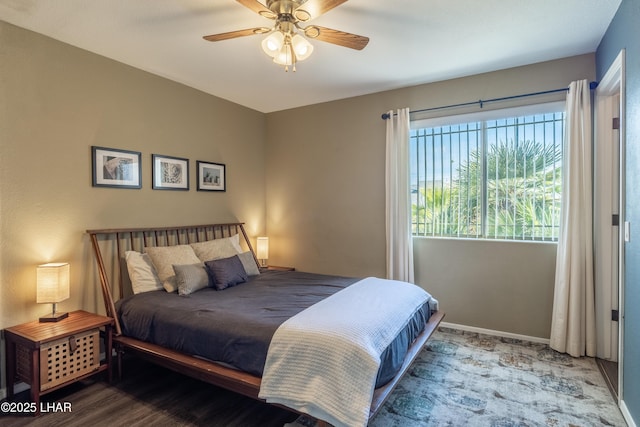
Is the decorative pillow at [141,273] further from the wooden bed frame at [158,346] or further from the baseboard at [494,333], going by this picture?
the baseboard at [494,333]

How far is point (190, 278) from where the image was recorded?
3.05 meters

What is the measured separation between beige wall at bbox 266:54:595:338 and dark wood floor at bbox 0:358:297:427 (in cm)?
233

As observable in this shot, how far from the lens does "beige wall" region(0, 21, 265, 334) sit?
254 centimetres

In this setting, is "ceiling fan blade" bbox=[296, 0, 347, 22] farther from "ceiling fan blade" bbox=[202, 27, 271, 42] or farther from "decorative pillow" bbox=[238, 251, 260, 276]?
"decorative pillow" bbox=[238, 251, 260, 276]

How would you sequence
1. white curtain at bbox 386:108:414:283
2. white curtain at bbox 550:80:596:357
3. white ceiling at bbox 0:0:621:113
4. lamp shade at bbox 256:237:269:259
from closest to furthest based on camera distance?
white ceiling at bbox 0:0:621:113
white curtain at bbox 550:80:596:357
white curtain at bbox 386:108:414:283
lamp shade at bbox 256:237:269:259

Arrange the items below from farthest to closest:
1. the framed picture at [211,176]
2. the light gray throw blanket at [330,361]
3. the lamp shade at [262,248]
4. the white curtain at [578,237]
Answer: the lamp shade at [262,248], the framed picture at [211,176], the white curtain at [578,237], the light gray throw blanket at [330,361]

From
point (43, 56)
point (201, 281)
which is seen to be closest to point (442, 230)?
point (201, 281)

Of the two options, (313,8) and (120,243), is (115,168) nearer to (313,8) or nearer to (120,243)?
(120,243)

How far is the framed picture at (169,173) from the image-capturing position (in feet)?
11.6

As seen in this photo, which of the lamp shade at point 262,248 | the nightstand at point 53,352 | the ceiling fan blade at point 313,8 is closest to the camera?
the ceiling fan blade at point 313,8

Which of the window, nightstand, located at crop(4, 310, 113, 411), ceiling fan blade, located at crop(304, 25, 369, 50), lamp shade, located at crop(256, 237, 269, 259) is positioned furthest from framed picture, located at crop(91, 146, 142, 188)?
the window

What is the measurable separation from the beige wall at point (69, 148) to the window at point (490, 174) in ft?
9.13

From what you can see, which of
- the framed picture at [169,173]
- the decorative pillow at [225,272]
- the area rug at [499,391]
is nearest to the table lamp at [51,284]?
the decorative pillow at [225,272]

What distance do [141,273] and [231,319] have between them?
1316 mm
